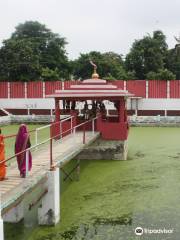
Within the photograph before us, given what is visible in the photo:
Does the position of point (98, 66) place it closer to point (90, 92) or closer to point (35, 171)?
point (90, 92)

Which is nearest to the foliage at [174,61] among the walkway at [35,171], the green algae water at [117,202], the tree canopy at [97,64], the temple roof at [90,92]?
the tree canopy at [97,64]

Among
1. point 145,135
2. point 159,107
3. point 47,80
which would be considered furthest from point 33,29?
point 145,135

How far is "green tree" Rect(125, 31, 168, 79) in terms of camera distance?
3619cm

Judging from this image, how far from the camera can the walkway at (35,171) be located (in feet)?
19.6

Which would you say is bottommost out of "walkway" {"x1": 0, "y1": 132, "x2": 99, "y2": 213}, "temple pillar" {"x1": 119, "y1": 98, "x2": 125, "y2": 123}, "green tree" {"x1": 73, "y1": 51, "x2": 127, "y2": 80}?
"walkway" {"x1": 0, "y1": 132, "x2": 99, "y2": 213}

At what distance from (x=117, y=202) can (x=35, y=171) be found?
177 cm

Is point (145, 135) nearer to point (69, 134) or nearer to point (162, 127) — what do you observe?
point (162, 127)

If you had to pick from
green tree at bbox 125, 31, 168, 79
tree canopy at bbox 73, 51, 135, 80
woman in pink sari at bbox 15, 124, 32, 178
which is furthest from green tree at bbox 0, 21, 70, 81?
woman in pink sari at bbox 15, 124, 32, 178

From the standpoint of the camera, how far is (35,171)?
736 cm

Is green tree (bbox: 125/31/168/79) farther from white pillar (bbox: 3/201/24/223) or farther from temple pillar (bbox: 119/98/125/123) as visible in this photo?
white pillar (bbox: 3/201/24/223)

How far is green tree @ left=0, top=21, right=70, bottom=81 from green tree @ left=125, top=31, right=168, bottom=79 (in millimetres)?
5425

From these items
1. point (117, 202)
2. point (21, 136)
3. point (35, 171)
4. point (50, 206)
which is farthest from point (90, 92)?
point (50, 206)

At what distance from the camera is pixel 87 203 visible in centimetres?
827

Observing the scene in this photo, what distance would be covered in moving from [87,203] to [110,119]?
6044mm
